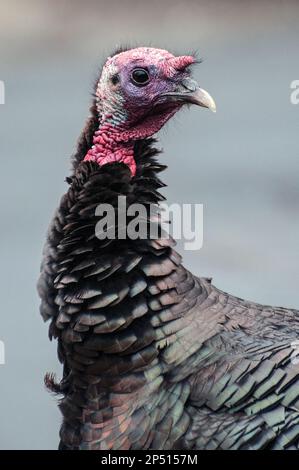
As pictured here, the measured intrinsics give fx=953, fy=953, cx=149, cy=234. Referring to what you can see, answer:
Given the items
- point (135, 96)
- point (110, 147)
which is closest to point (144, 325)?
point (110, 147)

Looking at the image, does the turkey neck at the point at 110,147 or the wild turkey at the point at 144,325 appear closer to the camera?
the wild turkey at the point at 144,325

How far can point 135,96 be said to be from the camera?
2469 mm

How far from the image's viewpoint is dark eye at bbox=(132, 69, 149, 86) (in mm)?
2471

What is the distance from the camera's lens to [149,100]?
248 centimetres

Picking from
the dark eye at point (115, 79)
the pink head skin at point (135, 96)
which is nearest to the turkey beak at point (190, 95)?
the pink head skin at point (135, 96)

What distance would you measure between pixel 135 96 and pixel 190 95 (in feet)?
0.47

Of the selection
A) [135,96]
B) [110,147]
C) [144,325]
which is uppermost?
[135,96]

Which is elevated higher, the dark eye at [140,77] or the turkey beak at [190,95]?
the dark eye at [140,77]

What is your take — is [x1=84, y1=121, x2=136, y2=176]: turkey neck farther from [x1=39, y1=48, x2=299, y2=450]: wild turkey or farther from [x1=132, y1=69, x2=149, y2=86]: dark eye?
[x1=132, y1=69, x2=149, y2=86]: dark eye

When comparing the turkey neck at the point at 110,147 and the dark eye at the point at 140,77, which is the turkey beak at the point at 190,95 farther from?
the turkey neck at the point at 110,147

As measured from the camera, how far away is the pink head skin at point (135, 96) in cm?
247

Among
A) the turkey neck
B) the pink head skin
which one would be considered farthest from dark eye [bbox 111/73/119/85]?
the turkey neck

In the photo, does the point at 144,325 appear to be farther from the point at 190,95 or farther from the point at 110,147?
the point at 190,95
